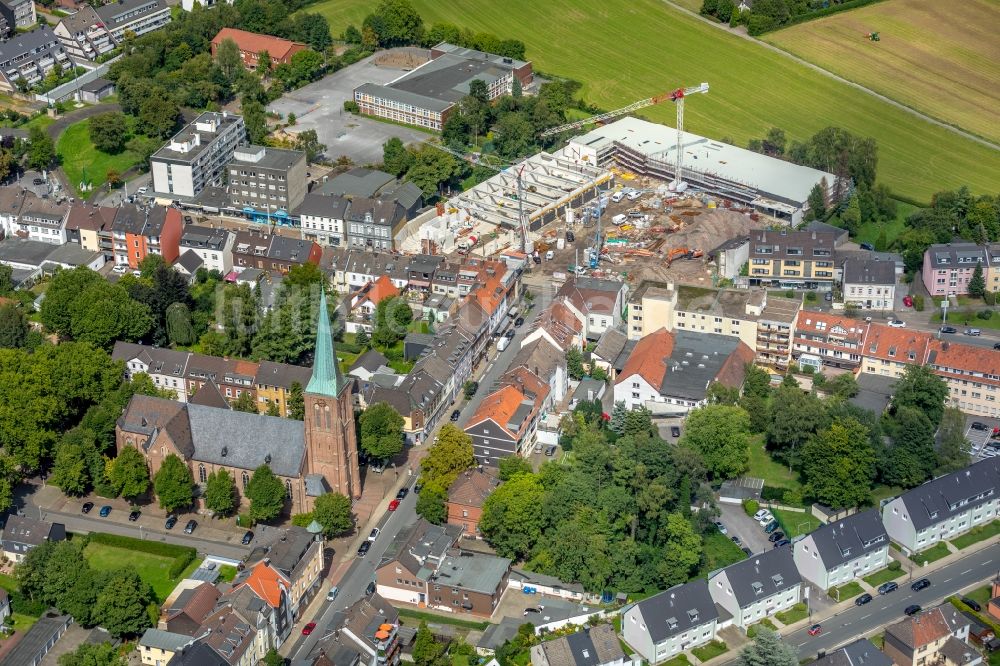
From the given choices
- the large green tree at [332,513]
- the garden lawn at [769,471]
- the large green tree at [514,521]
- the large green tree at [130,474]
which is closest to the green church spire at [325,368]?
the large green tree at [332,513]

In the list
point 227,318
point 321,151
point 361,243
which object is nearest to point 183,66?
point 321,151

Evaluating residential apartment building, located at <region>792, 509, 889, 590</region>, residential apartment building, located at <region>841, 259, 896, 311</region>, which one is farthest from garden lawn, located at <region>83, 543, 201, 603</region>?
residential apartment building, located at <region>841, 259, 896, 311</region>

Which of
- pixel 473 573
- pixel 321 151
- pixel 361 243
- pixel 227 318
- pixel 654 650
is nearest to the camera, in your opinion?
pixel 654 650

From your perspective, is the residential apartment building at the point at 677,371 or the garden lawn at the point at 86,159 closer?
the residential apartment building at the point at 677,371

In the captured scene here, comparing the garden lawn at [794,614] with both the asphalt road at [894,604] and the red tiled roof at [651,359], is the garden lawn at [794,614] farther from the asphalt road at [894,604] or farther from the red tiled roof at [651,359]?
the red tiled roof at [651,359]

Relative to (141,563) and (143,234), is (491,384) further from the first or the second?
(143,234)

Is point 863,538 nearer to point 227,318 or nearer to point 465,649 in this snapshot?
point 465,649

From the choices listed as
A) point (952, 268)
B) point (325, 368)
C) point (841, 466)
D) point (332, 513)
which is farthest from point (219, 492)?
point (952, 268)
